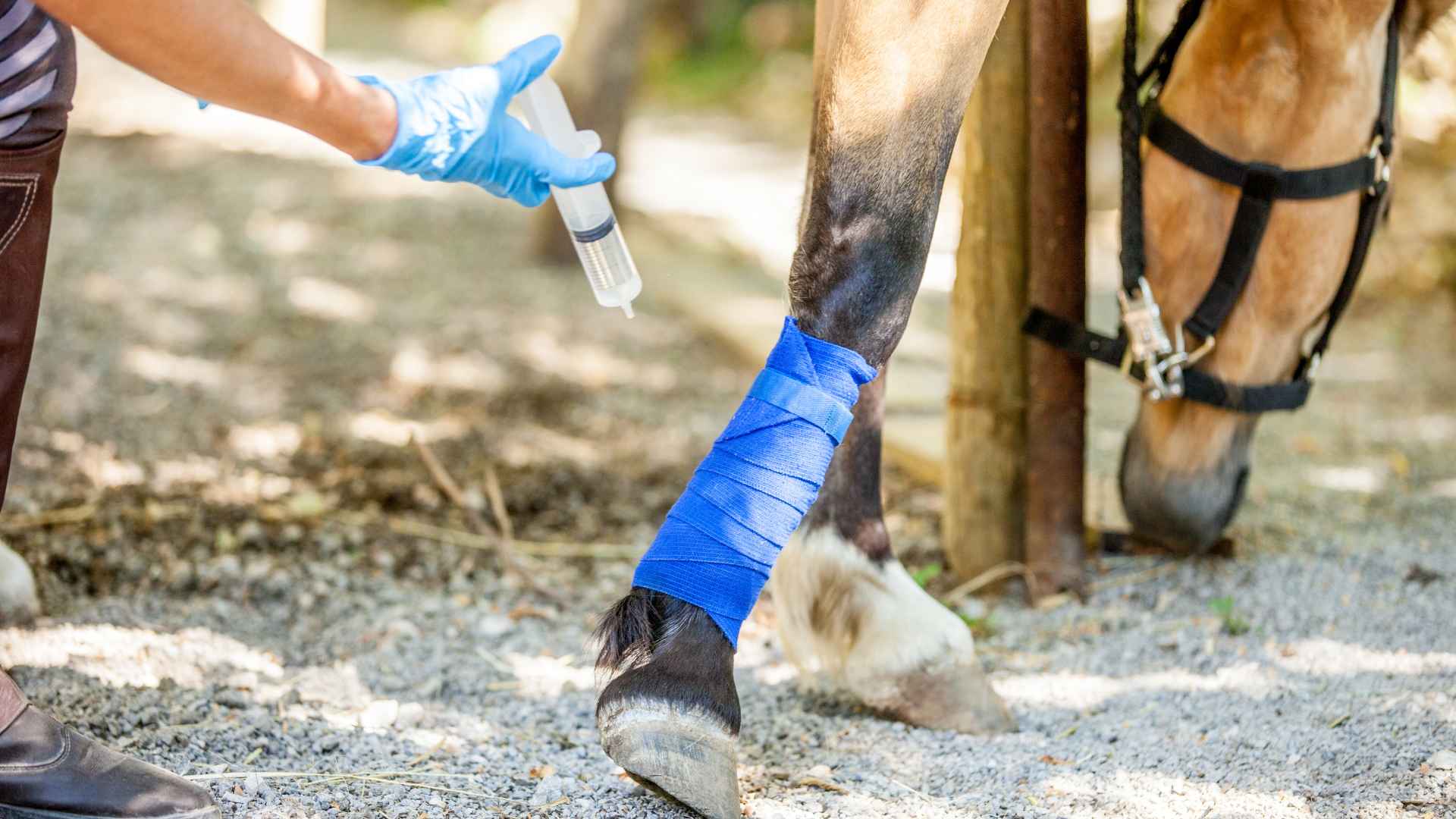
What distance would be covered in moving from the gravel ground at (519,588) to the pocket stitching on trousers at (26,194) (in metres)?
0.57

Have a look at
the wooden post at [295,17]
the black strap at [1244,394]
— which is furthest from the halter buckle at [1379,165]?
the wooden post at [295,17]

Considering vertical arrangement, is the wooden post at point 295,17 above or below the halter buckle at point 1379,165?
above

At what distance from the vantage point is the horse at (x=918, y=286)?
127 cm

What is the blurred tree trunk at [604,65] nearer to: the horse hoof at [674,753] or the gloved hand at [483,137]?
the gloved hand at [483,137]

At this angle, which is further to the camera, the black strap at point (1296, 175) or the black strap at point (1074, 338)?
the black strap at point (1074, 338)

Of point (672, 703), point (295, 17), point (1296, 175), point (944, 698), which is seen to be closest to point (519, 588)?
point (944, 698)

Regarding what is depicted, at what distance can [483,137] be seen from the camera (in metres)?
1.33

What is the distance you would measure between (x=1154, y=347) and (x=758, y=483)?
760mm

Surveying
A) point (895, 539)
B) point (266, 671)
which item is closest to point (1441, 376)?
point (895, 539)

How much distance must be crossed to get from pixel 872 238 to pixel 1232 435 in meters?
0.82

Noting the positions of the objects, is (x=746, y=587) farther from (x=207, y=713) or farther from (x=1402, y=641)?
(x=1402, y=641)

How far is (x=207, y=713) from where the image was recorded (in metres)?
1.50

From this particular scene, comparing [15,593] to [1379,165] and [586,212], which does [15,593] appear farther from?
[1379,165]

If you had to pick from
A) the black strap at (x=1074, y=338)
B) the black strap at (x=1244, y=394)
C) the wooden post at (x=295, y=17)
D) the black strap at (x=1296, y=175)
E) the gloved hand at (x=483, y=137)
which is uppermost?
the wooden post at (x=295, y=17)
